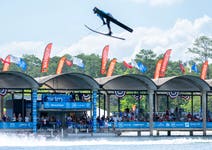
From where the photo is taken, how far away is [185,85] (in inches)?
3214

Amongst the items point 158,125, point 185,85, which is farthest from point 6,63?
point 185,85

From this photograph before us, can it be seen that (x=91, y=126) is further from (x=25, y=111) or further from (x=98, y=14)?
(x=98, y=14)

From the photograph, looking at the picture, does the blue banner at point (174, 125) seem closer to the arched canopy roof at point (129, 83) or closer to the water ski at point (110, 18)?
the arched canopy roof at point (129, 83)

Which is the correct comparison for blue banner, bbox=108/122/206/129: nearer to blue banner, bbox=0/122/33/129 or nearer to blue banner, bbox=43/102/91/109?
blue banner, bbox=43/102/91/109

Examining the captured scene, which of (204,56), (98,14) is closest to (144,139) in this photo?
(98,14)

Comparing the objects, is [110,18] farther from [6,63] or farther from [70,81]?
[6,63]

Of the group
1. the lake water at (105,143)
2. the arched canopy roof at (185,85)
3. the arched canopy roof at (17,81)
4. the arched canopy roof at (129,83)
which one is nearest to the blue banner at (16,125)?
the lake water at (105,143)

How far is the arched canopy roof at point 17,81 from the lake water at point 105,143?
16.8 feet

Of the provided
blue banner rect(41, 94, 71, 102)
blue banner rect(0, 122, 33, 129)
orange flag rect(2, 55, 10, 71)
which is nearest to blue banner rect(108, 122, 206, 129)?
blue banner rect(41, 94, 71, 102)

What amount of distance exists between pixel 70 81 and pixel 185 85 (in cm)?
1218

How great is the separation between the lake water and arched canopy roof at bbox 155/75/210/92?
521 cm

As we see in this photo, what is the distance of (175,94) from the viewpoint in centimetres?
8175

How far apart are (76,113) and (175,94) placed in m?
10.9

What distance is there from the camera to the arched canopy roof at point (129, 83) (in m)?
76.6
